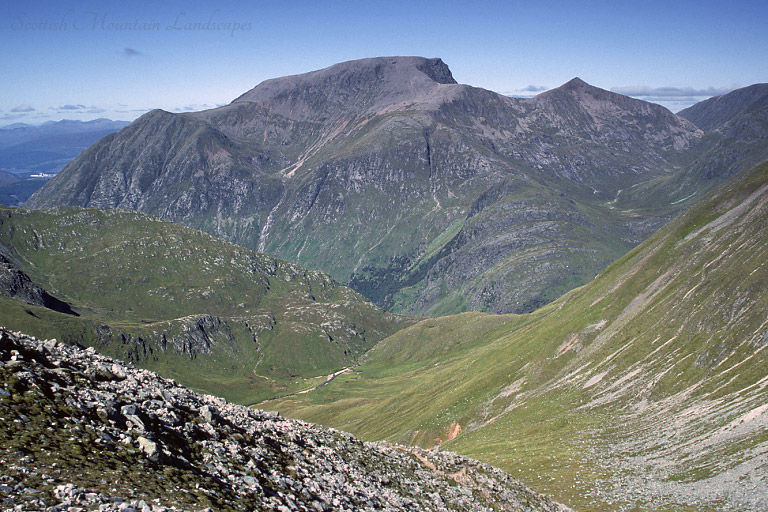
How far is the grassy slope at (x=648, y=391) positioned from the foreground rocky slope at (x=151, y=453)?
45.1m

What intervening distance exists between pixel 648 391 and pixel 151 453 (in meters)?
117

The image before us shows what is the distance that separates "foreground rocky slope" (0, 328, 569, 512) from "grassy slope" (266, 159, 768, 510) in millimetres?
45094

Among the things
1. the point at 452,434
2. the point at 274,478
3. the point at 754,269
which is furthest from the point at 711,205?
the point at 274,478

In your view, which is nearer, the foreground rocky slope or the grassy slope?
the foreground rocky slope

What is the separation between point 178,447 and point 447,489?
30794mm

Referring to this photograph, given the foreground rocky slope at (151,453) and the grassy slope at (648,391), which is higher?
the foreground rocky slope at (151,453)

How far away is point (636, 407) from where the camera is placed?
11288cm

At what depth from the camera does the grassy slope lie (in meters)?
77.6

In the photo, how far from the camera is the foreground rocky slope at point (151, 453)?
24.3 meters

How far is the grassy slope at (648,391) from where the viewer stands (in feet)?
→ 255

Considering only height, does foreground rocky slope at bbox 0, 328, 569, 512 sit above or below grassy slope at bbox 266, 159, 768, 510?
above

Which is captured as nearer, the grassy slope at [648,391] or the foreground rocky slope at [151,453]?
the foreground rocky slope at [151,453]

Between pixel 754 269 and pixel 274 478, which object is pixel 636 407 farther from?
pixel 274 478

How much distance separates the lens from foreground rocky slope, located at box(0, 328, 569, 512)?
79.7 feet
